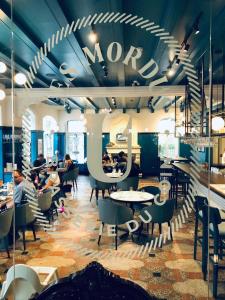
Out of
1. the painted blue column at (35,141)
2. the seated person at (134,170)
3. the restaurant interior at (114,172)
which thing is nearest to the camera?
the restaurant interior at (114,172)

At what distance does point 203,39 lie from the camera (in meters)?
4.48

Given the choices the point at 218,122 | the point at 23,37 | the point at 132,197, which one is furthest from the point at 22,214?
the point at 218,122

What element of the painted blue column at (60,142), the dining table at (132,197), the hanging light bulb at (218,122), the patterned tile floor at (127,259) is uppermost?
the hanging light bulb at (218,122)

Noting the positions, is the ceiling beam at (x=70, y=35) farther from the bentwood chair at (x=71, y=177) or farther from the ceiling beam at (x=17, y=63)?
the bentwood chair at (x=71, y=177)

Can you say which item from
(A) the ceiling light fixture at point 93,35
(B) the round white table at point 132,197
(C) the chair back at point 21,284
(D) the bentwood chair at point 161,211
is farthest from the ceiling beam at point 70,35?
(C) the chair back at point 21,284

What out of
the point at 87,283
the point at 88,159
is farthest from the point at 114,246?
the point at 87,283

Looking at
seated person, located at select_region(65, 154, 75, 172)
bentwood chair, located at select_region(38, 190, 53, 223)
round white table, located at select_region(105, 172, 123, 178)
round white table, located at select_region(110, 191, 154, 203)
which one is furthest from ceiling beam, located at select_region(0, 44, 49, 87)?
round white table, located at select_region(110, 191, 154, 203)

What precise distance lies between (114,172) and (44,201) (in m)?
1.33

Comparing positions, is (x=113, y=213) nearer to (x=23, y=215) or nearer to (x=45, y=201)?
(x=45, y=201)

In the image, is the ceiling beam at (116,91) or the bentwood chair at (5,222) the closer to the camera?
the bentwood chair at (5,222)

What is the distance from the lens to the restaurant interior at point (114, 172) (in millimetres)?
3301

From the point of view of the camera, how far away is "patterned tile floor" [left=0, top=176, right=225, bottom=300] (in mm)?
3469

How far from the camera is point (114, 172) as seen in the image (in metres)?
5.09

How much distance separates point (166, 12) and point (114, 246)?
3.58 meters
